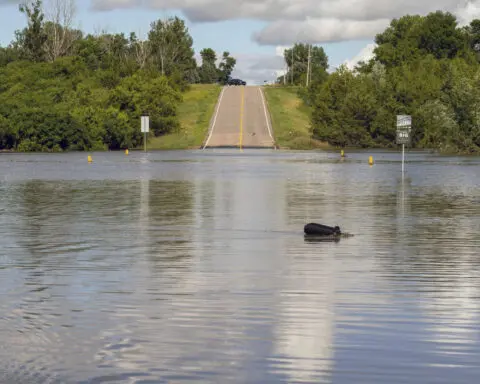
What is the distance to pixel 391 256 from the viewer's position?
17562 mm

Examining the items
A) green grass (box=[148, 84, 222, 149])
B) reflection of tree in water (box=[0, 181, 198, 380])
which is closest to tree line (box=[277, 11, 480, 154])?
green grass (box=[148, 84, 222, 149])

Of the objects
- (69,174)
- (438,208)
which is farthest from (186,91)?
(438,208)

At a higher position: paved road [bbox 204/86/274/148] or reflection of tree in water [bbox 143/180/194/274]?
paved road [bbox 204/86/274/148]

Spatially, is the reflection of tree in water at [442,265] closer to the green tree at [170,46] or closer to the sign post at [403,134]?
the sign post at [403,134]

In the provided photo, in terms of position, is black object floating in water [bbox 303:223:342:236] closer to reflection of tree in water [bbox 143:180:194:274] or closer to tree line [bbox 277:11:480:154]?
reflection of tree in water [bbox 143:180:194:274]

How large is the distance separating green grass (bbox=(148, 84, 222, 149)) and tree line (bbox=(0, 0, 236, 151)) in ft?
6.62

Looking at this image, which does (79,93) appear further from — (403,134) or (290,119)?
(403,134)

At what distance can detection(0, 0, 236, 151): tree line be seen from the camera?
107 meters

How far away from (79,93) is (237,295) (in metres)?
116

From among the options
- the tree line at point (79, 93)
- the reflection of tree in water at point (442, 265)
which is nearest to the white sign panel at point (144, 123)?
the tree line at point (79, 93)

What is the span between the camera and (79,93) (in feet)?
414

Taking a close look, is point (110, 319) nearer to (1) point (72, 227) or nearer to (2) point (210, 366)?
(2) point (210, 366)

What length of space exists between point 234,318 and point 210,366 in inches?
92.2

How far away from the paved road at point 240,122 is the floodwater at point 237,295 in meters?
85.5
